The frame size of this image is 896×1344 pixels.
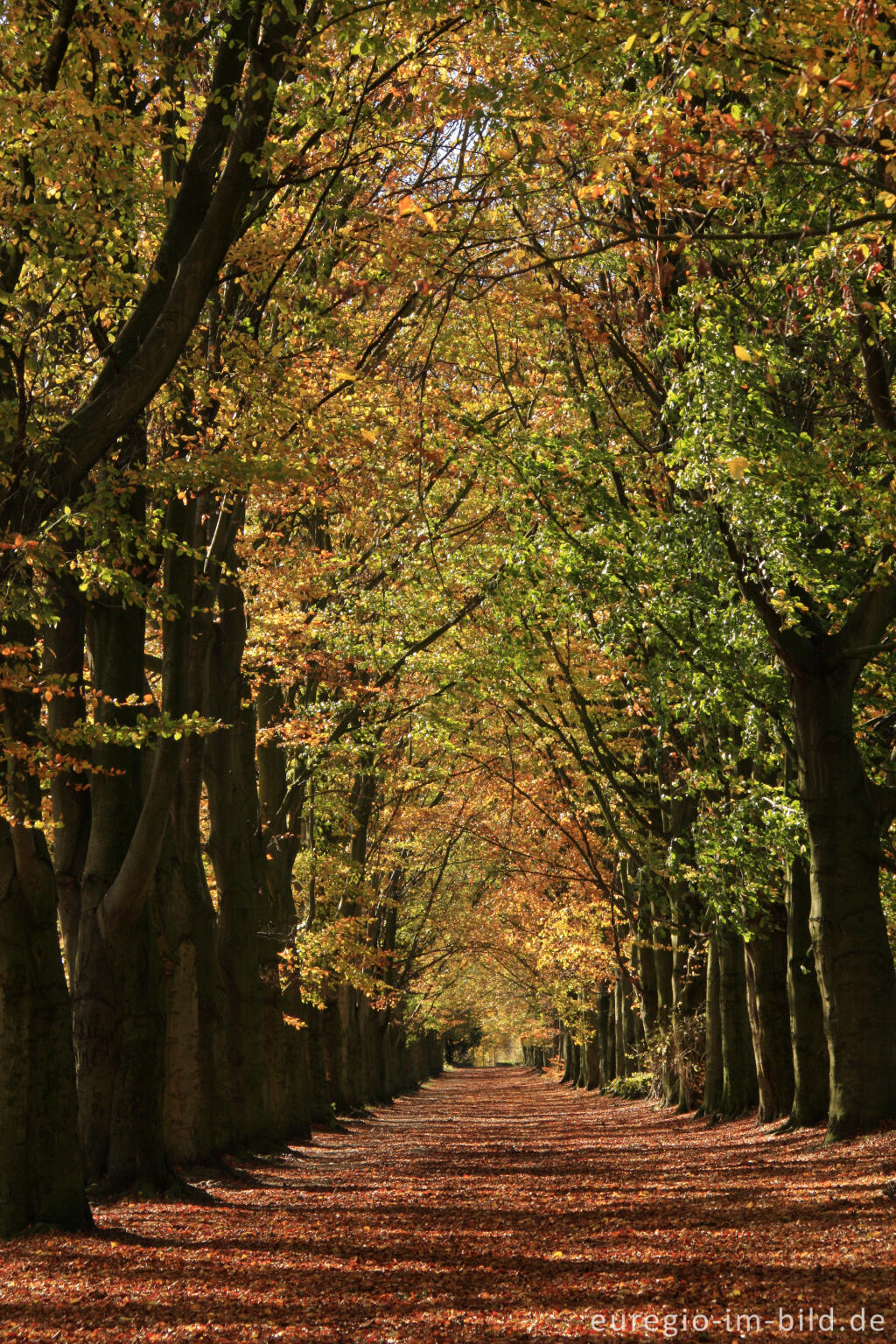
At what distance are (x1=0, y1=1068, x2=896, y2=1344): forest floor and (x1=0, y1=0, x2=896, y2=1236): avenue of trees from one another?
1.16 metres

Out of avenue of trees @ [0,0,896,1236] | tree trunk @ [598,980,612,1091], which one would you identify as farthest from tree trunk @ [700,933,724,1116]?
tree trunk @ [598,980,612,1091]

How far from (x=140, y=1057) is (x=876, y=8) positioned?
35.0 ft

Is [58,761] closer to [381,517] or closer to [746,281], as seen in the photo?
[746,281]

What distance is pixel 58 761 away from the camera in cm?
877

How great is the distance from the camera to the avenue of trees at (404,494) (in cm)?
834

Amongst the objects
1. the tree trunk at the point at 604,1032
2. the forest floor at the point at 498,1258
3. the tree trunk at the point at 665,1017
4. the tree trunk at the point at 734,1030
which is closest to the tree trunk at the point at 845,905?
the forest floor at the point at 498,1258

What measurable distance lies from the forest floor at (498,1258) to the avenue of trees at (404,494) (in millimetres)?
1159

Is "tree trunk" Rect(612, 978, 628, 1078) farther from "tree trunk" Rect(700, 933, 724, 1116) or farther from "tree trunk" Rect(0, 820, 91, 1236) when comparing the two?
"tree trunk" Rect(0, 820, 91, 1236)

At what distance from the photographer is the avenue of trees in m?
8.34

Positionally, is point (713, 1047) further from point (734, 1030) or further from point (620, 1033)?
point (620, 1033)

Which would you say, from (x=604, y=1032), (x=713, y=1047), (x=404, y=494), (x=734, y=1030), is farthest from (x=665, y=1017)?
(x=604, y=1032)

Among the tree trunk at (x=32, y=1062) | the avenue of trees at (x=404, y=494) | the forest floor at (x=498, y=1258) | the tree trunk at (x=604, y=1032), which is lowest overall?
the tree trunk at (x=604, y=1032)

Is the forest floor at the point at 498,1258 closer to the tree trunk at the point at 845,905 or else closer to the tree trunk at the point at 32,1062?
the tree trunk at the point at 32,1062

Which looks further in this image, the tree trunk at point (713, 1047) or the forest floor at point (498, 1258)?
the tree trunk at point (713, 1047)
